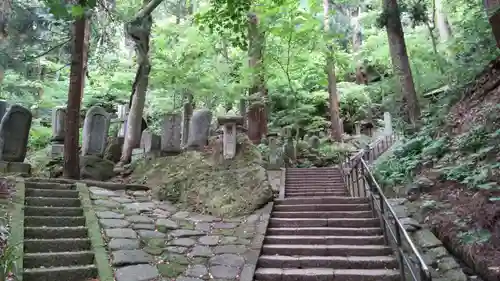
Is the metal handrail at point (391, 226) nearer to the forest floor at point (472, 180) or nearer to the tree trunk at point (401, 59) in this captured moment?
the forest floor at point (472, 180)

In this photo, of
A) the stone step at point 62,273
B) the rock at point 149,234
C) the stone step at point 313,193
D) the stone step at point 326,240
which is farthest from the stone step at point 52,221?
the stone step at point 313,193

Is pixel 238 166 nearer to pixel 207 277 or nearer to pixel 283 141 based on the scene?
pixel 207 277

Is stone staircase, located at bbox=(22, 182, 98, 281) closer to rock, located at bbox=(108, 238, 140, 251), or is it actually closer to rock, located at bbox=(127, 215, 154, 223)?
rock, located at bbox=(108, 238, 140, 251)

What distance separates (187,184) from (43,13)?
483 inches

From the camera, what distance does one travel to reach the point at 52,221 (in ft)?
18.1

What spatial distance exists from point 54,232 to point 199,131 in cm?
501

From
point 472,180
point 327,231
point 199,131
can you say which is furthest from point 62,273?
point 472,180

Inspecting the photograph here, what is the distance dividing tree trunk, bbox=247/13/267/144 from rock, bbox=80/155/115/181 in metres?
6.58

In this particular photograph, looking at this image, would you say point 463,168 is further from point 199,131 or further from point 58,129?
point 58,129

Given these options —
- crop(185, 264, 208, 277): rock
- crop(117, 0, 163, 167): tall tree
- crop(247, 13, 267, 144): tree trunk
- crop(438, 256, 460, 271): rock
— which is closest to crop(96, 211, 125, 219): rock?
crop(185, 264, 208, 277): rock

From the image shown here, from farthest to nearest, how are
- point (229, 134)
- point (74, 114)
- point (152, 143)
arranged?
point (152, 143)
point (229, 134)
point (74, 114)

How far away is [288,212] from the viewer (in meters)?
7.35

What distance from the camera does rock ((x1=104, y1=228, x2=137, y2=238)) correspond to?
17.8 feet

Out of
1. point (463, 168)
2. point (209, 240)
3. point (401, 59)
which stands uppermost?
point (401, 59)
